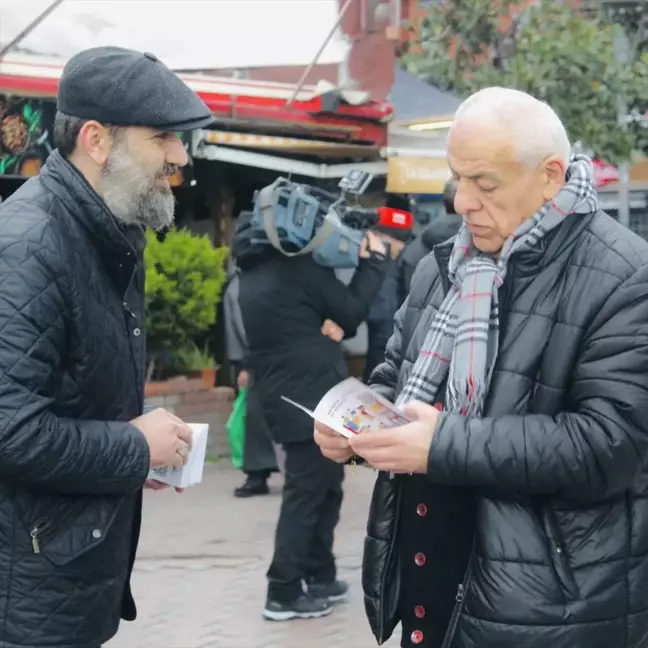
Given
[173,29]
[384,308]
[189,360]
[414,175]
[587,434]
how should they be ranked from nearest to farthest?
[587,434] < [173,29] < [384,308] < [189,360] < [414,175]

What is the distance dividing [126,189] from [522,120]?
0.95 metres

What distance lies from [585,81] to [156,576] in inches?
225

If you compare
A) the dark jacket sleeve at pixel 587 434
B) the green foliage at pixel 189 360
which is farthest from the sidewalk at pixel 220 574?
the dark jacket sleeve at pixel 587 434

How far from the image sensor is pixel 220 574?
643 centimetres

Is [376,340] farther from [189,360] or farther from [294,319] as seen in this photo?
[294,319]

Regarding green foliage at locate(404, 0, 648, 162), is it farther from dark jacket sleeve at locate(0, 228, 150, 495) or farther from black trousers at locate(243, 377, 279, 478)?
dark jacket sleeve at locate(0, 228, 150, 495)

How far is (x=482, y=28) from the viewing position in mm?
10578

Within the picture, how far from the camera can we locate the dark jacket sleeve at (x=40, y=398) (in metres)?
2.47

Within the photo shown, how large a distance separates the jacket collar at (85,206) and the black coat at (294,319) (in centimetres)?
264

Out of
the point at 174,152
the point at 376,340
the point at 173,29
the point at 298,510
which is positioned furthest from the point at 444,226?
the point at 174,152

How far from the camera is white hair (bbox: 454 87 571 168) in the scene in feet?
8.19

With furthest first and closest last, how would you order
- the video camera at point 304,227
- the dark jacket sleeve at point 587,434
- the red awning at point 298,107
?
the red awning at point 298,107
the video camera at point 304,227
the dark jacket sleeve at point 587,434

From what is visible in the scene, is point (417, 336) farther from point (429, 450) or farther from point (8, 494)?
point (8, 494)

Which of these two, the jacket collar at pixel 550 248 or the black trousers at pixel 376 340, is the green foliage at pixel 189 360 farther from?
the jacket collar at pixel 550 248
